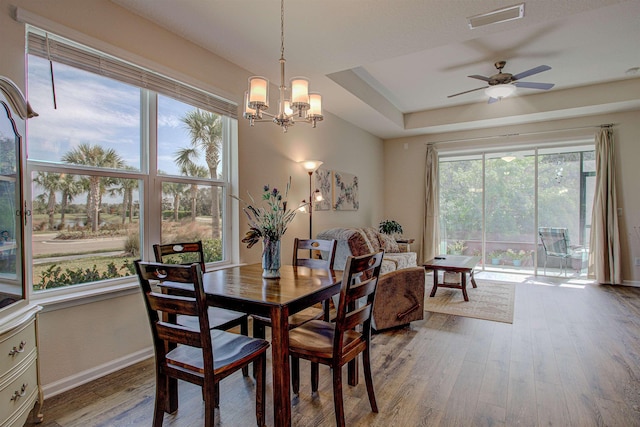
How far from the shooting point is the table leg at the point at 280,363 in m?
1.55

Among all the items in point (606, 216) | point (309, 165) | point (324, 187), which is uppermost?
point (309, 165)

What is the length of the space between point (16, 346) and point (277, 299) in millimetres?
1221

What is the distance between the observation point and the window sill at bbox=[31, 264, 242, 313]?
2090 millimetres

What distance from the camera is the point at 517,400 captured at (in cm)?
207

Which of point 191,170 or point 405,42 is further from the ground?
point 405,42

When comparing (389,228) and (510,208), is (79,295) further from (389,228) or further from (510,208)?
(510,208)

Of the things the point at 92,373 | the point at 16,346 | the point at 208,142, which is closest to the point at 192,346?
the point at 16,346

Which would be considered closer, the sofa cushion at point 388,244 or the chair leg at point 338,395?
the chair leg at point 338,395

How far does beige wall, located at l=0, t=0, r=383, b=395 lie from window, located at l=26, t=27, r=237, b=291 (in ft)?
0.45

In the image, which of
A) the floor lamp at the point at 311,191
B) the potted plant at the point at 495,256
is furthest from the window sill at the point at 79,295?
the potted plant at the point at 495,256

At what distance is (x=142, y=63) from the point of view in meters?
2.57

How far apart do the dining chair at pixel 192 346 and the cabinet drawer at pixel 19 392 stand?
596 mm

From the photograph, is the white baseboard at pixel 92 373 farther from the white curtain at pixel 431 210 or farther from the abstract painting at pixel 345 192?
the white curtain at pixel 431 210

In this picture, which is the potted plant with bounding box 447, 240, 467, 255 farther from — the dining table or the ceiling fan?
the dining table
